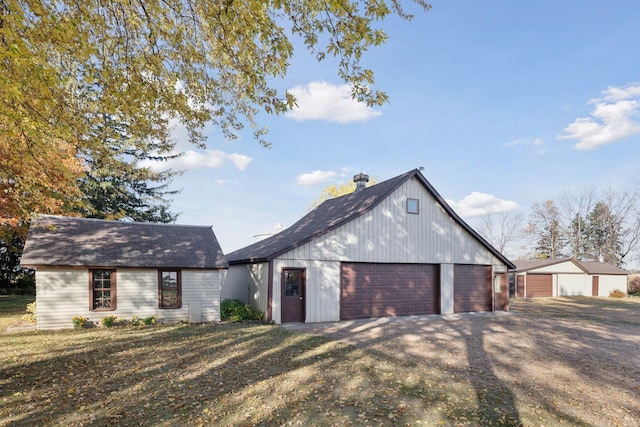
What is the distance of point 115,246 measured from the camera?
1538cm

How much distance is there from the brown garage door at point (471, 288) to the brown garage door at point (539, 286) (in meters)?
16.7

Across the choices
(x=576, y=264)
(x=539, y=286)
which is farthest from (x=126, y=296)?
(x=576, y=264)

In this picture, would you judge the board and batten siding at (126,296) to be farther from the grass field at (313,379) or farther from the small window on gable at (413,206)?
the small window on gable at (413,206)

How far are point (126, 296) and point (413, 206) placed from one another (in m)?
12.5

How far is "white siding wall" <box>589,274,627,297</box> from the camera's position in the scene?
119 feet

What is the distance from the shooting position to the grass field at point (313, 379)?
5.85 meters

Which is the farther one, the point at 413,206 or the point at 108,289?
the point at 413,206

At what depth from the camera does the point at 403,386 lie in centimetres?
711

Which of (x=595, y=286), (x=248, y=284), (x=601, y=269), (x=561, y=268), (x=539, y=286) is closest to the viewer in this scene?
(x=248, y=284)

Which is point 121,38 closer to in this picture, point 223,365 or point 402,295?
point 223,365

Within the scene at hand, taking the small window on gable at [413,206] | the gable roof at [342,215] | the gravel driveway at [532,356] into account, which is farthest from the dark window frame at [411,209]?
the gravel driveway at [532,356]

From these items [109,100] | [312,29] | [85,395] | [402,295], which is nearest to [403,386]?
[85,395]

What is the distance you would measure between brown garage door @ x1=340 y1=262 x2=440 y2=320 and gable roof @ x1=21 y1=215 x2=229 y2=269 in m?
5.28

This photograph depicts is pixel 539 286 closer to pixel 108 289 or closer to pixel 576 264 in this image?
pixel 576 264
